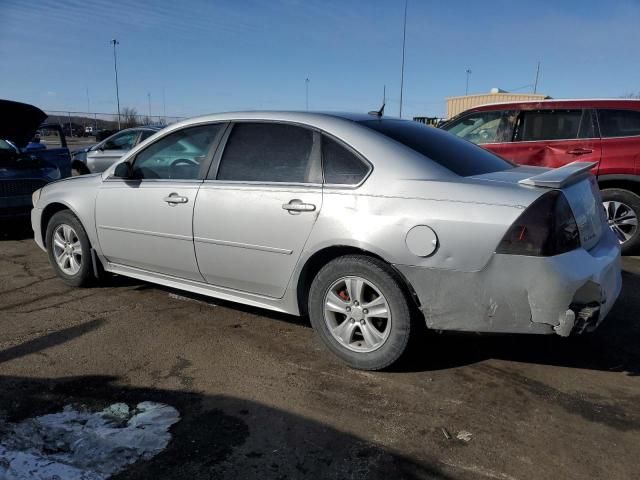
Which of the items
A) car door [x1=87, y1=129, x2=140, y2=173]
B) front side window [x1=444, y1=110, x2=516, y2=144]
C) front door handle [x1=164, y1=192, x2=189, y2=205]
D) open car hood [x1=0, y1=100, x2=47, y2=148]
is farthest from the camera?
car door [x1=87, y1=129, x2=140, y2=173]

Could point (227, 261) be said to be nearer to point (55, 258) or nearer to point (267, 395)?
point (267, 395)

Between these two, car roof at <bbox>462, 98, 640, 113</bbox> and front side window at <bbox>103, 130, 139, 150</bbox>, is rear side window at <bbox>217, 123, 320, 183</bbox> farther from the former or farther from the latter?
front side window at <bbox>103, 130, 139, 150</bbox>

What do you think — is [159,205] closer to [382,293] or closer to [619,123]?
[382,293]

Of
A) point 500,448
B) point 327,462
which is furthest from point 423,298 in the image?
point 327,462

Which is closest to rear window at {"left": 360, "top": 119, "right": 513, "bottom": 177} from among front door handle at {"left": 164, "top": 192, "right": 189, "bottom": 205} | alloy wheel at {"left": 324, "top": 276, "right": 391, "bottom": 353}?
alloy wheel at {"left": 324, "top": 276, "right": 391, "bottom": 353}

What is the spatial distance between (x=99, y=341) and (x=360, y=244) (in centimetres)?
206

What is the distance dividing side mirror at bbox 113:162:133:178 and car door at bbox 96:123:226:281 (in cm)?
3

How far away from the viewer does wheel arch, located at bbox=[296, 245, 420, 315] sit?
3152mm

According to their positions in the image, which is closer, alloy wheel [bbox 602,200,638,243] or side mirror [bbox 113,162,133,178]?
side mirror [bbox 113,162,133,178]

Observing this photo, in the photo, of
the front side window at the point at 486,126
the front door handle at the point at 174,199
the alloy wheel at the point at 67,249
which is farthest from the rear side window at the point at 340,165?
the front side window at the point at 486,126

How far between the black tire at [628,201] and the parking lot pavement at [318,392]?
91.7 inches

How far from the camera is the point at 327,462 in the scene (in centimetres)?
244

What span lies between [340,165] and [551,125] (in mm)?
4461

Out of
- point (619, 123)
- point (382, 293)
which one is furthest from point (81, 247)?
point (619, 123)
